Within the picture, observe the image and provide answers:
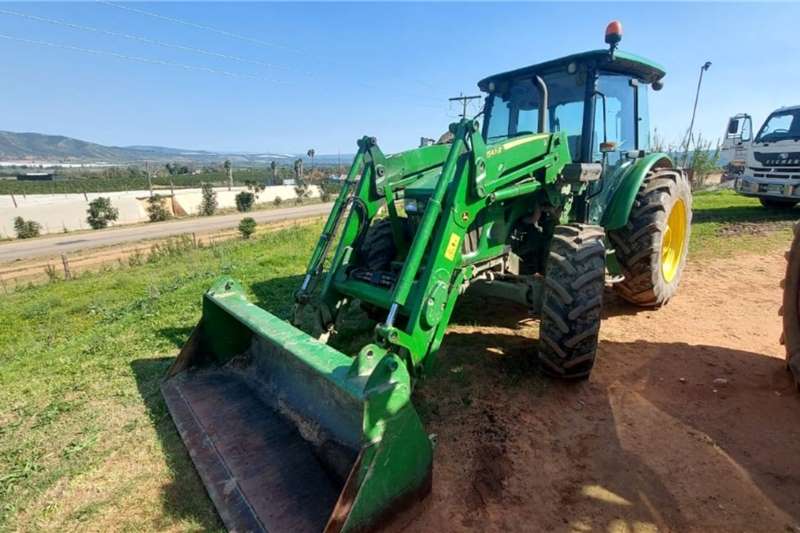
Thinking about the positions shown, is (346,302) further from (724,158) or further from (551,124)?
(724,158)

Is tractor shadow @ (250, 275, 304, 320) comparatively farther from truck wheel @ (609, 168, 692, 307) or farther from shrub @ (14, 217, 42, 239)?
shrub @ (14, 217, 42, 239)

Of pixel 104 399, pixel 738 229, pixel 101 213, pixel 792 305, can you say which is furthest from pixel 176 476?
pixel 101 213

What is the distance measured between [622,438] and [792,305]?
76.8 inches

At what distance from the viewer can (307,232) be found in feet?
46.9

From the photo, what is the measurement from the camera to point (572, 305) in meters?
3.37

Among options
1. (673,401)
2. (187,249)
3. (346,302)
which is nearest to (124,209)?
(187,249)

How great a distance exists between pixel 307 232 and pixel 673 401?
39.8ft

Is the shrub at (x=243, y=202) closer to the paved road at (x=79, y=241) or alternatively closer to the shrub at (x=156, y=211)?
the shrub at (x=156, y=211)

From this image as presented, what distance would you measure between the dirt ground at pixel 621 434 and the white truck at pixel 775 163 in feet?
26.0

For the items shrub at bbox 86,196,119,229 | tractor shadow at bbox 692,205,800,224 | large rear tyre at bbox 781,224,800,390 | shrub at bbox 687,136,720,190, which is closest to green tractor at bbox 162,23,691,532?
large rear tyre at bbox 781,224,800,390

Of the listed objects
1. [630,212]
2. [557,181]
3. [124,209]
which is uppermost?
[557,181]

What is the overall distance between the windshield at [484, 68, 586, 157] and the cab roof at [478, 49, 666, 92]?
0.28ft

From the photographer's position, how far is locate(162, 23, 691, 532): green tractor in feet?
7.84

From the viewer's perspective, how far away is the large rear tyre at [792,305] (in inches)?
140
